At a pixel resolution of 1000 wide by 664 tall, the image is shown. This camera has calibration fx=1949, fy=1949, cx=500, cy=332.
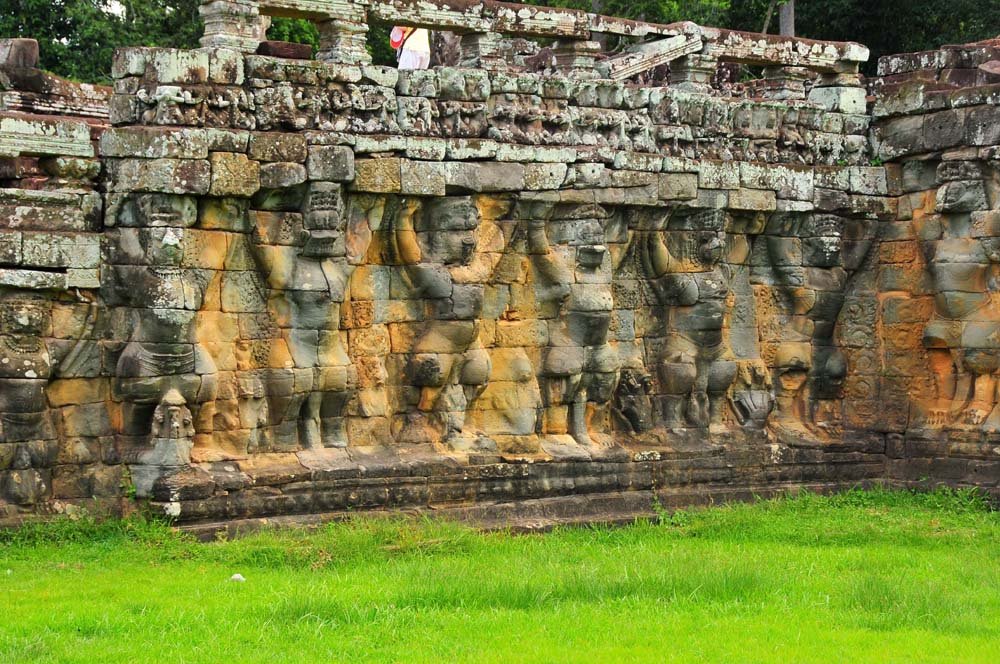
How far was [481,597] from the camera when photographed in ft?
46.9

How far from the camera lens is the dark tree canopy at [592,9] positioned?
83.1 feet

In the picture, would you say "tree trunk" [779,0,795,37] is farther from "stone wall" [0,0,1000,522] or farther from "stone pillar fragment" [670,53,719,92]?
"stone pillar fragment" [670,53,719,92]

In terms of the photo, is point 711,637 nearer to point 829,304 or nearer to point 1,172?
point 1,172

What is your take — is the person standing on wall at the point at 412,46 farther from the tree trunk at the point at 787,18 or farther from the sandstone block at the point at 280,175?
the sandstone block at the point at 280,175

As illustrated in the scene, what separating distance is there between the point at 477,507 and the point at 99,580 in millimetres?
4363

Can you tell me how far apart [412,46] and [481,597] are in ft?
44.1

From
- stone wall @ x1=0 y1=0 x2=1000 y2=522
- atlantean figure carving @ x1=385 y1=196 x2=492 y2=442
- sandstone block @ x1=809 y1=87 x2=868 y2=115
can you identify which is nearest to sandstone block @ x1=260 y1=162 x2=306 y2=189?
stone wall @ x1=0 y1=0 x2=1000 y2=522

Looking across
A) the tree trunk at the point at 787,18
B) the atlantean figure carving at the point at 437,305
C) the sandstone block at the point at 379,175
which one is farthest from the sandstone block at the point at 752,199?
the tree trunk at the point at 787,18

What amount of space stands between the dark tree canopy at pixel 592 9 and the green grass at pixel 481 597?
11035 millimetres

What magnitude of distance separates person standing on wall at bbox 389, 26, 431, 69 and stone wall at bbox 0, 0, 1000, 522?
16.6ft

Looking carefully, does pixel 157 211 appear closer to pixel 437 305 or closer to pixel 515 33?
pixel 437 305

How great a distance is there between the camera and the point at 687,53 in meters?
20.0

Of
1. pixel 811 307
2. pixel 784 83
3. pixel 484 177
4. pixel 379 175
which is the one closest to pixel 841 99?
pixel 784 83

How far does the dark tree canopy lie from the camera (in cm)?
2533
